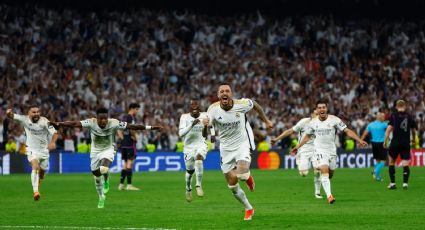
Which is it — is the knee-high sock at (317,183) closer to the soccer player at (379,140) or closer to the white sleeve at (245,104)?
the white sleeve at (245,104)

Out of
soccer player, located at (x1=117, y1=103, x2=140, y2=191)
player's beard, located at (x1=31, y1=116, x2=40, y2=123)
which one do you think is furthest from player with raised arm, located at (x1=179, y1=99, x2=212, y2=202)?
soccer player, located at (x1=117, y1=103, x2=140, y2=191)

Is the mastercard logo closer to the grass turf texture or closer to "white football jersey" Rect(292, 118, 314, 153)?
the grass turf texture

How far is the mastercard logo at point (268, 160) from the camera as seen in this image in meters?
45.8

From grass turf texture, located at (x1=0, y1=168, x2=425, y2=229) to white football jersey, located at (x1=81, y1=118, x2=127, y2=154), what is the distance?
133 cm

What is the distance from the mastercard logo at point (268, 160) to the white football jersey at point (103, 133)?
25282mm

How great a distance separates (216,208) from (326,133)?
3.78 metres

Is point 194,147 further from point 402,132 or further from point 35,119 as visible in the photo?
point 402,132

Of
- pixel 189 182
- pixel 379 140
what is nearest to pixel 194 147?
pixel 189 182

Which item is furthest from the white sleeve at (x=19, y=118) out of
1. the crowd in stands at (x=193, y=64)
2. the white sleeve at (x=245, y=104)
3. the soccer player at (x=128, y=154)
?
the crowd in stands at (x=193, y=64)

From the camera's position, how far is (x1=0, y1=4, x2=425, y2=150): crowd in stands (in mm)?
42812

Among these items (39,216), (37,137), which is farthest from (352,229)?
(37,137)

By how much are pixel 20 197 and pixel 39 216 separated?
641 cm

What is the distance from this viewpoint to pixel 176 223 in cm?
1577

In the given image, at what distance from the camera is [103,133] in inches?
809
